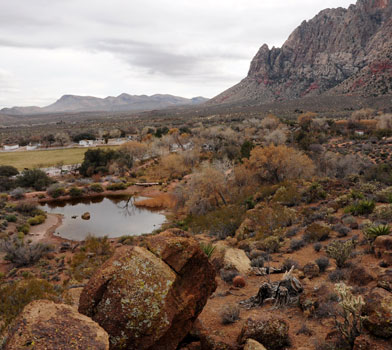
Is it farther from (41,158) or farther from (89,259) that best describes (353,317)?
(41,158)

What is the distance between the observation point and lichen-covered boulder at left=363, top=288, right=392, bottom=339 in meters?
4.76

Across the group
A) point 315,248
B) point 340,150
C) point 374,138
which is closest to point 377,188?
point 315,248

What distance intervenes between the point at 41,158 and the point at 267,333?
54976mm

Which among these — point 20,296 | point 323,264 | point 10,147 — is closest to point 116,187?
point 20,296

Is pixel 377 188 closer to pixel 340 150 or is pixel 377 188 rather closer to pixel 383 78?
pixel 340 150

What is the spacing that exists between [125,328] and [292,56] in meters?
198

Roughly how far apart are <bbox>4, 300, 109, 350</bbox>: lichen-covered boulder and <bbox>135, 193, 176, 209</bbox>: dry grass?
87.0 feet

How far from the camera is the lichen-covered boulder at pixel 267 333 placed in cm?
538

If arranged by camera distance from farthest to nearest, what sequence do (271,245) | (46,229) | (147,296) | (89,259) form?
(46,229), (89,259), (271,245), (147,296)

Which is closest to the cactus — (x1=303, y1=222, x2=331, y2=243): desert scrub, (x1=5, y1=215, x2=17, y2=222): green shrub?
(x1=303, y1=222, x2=331, y2=243): desert scrub

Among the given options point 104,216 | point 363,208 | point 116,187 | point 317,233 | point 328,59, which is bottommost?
point 104,216

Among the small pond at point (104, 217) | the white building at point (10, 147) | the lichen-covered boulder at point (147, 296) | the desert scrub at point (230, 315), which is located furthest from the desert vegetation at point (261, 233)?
the white building at point (10, 147)

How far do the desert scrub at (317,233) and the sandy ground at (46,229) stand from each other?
17662 mm

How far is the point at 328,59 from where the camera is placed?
5960 inches
